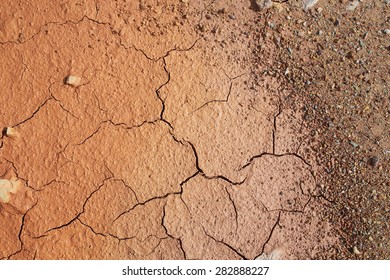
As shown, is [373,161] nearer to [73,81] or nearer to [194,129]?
[194,129]

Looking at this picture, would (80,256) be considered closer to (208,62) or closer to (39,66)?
(39,66)

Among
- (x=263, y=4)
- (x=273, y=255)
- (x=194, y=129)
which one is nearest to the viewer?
(x=273, y=255)

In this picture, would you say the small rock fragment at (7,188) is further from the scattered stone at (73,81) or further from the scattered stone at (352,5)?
the scattered stone at (352,5)

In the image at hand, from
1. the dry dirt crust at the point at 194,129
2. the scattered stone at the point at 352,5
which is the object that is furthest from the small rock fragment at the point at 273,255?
the scattered stone at the point at 352,5

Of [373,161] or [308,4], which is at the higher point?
[308,4]

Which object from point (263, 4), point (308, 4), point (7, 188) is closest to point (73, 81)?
point (7, 188)

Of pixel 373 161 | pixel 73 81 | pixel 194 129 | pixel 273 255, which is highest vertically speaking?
pixel 73 81

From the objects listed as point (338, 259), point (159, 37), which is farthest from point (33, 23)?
point (338, 259)
